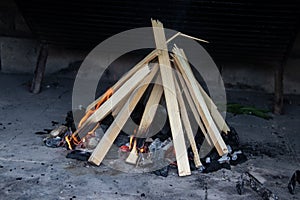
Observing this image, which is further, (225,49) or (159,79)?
(225,49)

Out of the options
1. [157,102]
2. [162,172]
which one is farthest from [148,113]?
[162,172]

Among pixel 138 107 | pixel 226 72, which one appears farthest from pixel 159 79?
pixel 226 72

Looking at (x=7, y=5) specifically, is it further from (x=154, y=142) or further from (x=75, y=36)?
(x=154, y=142)

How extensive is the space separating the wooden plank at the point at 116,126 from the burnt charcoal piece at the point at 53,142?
546mm

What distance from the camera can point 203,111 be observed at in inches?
177

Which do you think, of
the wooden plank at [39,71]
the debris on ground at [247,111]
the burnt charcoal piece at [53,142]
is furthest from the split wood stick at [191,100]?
the wooden plank at [39,71]

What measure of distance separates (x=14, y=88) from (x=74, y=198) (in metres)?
3.40

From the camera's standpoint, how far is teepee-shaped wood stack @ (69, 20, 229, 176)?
4293mm

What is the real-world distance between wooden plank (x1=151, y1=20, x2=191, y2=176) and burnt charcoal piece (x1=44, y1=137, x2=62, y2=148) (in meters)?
1.21

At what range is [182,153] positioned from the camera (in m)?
4.21

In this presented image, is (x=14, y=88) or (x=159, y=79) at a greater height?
(x=159, y=79)

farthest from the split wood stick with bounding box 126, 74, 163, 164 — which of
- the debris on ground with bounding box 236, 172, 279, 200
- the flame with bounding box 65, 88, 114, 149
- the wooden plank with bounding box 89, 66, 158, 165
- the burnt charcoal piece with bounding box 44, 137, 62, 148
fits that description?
the debris on ground with bounding box 236, 172, 279, 200

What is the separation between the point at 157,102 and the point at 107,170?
859mm

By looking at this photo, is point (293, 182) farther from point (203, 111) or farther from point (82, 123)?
point (82, 123)
